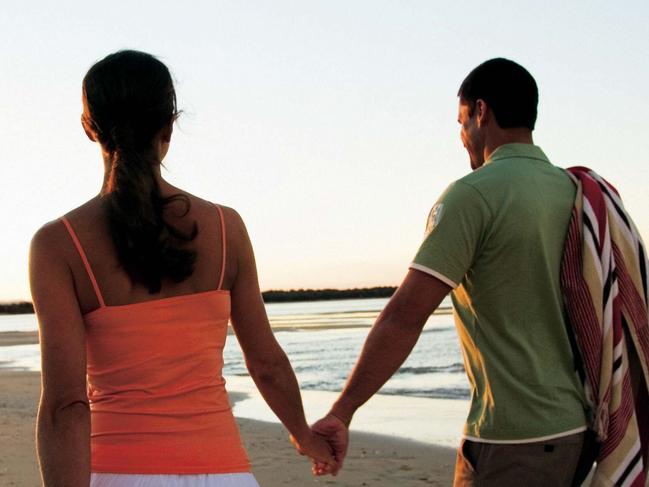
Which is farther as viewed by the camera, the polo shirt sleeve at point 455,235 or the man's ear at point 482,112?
the man's ear at point 482,112

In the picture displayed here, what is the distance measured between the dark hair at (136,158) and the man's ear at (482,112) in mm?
1181

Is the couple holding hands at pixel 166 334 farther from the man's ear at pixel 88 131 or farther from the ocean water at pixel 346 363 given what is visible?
the ocean water at pixel 346 363

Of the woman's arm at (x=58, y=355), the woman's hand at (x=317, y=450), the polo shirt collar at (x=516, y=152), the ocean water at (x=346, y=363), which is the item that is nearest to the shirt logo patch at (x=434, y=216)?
the polo shirt collar at (x=516, y=152)

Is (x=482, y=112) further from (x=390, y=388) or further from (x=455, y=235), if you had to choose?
(x=390, y=388)

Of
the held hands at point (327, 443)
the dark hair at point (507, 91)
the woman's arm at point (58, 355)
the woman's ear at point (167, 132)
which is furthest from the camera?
the held hands at point (327, 443)

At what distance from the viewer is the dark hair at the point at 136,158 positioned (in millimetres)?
2424

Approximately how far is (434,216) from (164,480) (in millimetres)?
1235

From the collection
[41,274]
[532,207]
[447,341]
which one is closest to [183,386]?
[41,274]

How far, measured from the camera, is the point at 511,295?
10.1ft

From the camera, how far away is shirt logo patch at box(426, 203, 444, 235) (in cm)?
316

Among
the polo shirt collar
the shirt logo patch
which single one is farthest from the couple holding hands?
the polo shirt collar

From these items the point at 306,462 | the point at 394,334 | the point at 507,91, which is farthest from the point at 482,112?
the point at 306,462

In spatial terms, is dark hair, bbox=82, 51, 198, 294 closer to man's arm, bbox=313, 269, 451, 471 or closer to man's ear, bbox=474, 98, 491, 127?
man's arm, bbox=313, 269, 451, 471

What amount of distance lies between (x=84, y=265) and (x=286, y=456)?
7762mm
